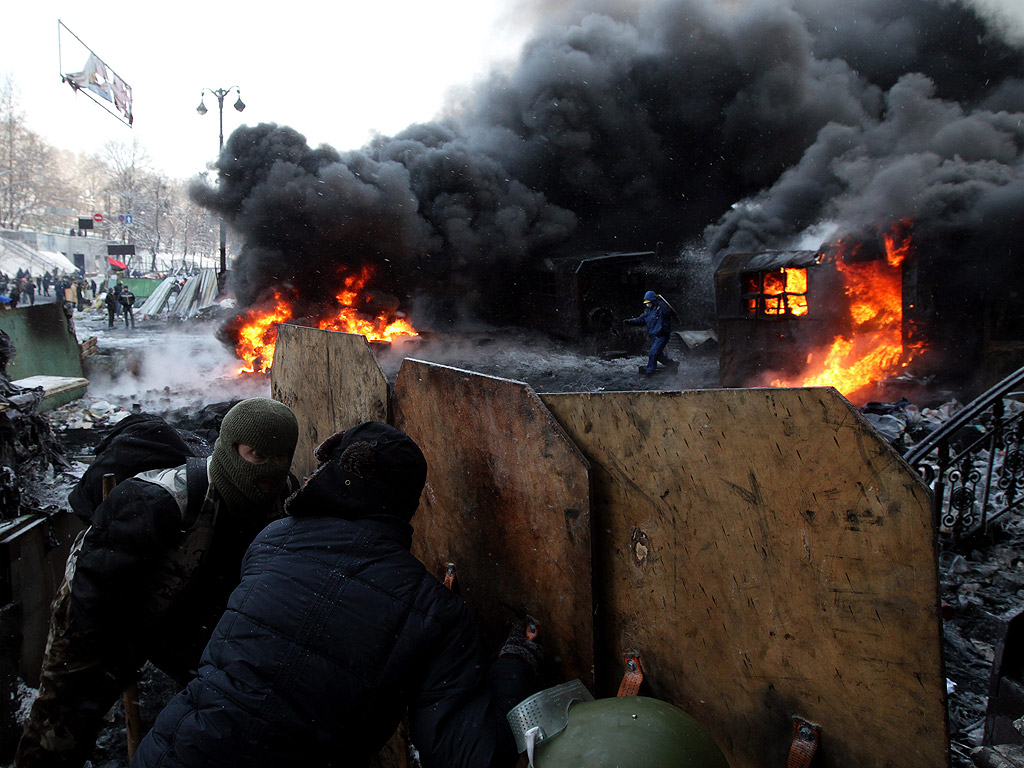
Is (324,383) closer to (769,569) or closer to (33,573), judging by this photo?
(33,573)

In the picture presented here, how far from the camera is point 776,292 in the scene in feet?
31.6

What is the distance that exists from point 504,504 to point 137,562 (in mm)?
1213

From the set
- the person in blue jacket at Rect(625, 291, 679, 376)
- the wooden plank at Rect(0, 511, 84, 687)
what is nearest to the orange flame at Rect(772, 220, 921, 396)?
the person in blue jacket at Rect(625, 291, 679, 376)

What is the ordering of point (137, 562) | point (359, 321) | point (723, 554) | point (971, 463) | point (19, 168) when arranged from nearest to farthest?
point (723, 554), point (137, 562), point (971, 463), point (359, 321), point (19, 168)

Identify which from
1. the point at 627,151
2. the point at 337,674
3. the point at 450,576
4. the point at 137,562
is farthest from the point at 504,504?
the point at 627,151

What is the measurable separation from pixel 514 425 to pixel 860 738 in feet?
3.90

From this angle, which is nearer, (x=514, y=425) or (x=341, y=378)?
(x=514, y=425)

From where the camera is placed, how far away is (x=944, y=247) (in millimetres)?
8258

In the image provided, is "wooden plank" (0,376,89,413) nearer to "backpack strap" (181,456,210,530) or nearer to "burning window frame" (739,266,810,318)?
"backpack strap" (181,456,210,530)

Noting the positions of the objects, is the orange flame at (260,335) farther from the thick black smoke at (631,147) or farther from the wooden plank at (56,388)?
the wooden plank at (56,388)

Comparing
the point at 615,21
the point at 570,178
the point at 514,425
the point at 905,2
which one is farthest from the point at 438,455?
the point at 615,21

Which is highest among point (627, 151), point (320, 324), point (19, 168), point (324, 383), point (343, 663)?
point (19, 168)

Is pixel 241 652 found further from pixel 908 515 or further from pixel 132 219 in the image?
pixel 132 219

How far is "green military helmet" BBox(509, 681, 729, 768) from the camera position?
4.05ft
